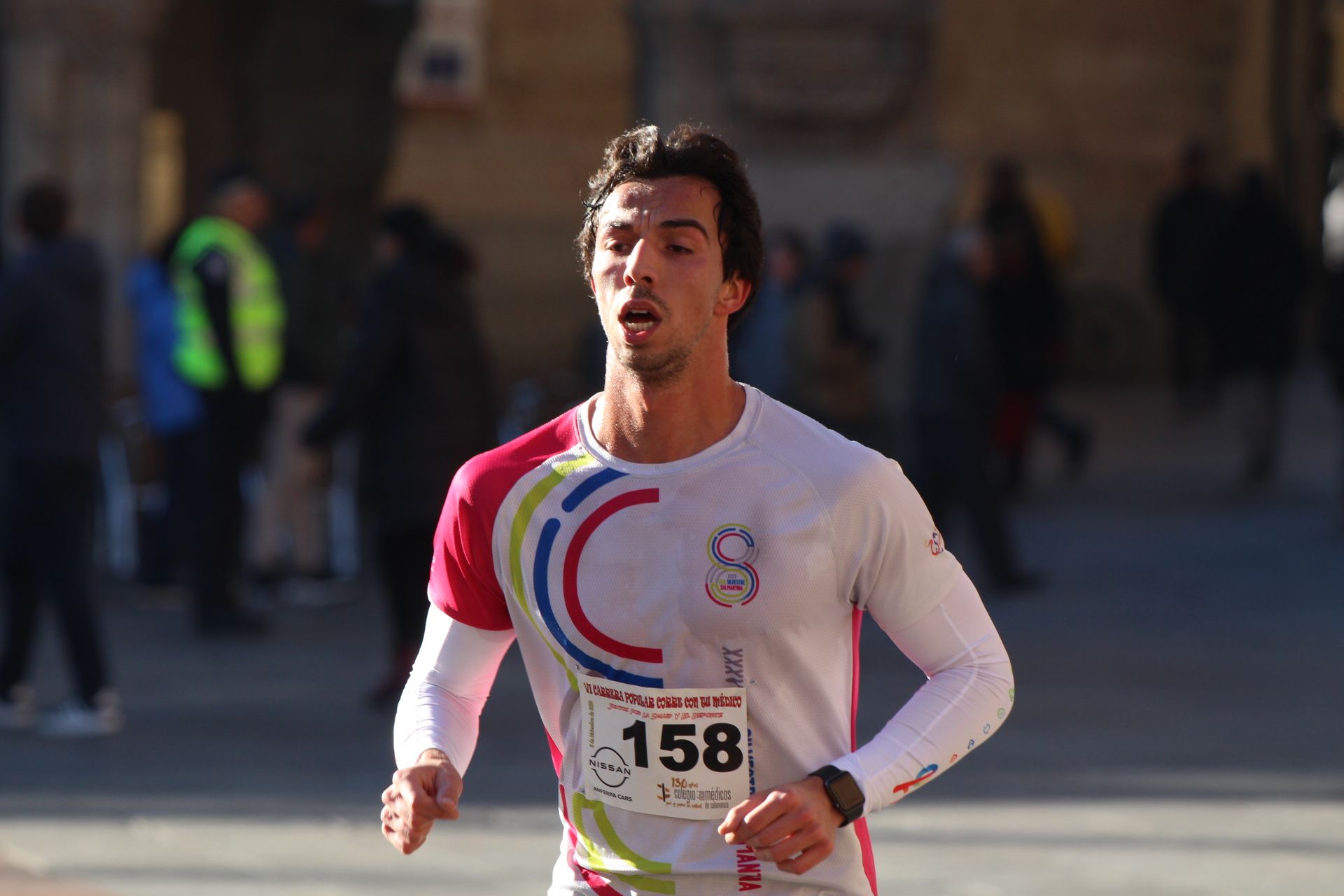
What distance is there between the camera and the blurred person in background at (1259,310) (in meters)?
14.9

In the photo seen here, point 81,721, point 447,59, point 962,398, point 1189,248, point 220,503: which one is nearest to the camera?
point 81,721

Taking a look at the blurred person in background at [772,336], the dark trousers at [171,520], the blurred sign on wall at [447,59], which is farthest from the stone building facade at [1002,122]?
the dark trousers at [171,520]

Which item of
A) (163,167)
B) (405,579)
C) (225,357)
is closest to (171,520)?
(225,357)

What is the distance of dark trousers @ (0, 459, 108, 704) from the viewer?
876 centimetres

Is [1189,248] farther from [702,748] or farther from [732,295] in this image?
[702,748]

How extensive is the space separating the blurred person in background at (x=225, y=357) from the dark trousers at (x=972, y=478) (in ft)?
10.7

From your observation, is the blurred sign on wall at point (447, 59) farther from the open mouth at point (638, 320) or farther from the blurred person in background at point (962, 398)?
the open mouth at point (638, 320)

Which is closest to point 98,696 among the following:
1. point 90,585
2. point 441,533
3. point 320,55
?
point 90,585

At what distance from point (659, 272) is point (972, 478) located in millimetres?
8553

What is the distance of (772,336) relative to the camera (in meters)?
12.5

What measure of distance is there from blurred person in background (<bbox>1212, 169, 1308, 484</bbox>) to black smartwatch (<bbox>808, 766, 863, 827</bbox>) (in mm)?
12439

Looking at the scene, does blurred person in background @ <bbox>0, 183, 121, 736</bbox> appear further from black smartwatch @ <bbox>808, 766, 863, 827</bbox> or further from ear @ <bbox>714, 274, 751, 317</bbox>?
black smartwatch @ <bbox>808, 766, 863, 827</bbox>

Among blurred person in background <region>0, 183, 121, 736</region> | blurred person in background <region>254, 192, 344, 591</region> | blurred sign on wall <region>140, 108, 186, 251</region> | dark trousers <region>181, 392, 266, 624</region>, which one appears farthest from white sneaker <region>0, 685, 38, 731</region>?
blurred sign on wall <region>140, 108, 186, 251</region>

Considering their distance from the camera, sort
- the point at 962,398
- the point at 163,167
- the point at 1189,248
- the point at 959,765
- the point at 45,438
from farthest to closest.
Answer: the point at 163,167 → the point at 1189,248 → the point at 962,398 → the point at 45,438 → the point at 959,765
